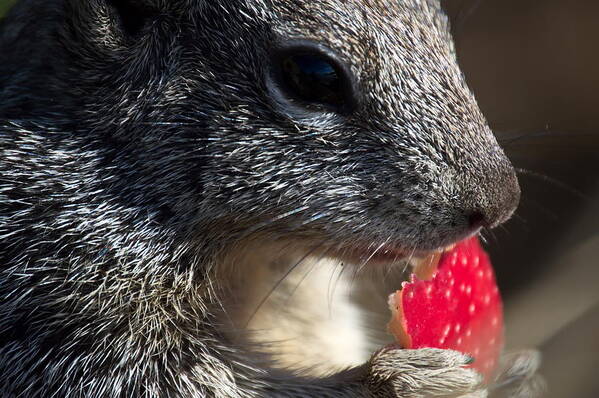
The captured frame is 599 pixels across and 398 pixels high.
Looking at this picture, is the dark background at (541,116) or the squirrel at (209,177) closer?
the squirrel at (209,177)

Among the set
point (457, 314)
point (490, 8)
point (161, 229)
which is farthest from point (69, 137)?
point (490, 8)

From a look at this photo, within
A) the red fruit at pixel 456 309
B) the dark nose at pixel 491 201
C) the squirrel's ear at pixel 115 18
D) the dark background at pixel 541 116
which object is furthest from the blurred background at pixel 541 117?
the squirrel's ear at pixel 115 18

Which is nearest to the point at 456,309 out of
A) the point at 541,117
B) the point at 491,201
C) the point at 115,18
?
the point at 491,201

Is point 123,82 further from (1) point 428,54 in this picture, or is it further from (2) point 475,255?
(2) point 475,255

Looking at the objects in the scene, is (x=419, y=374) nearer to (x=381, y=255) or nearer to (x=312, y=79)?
(x=381, y=255)

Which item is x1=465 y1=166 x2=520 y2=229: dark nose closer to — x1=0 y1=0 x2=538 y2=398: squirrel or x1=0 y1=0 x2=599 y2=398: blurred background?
x1=0 y1=0 x2=538 y2=398: squirrel

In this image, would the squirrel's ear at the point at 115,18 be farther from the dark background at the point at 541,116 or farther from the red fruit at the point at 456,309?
the dark background at the point at 541,116

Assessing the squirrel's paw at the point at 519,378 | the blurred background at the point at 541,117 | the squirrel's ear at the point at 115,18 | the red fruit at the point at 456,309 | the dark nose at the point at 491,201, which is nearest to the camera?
the dark nose at the point at 491,201
